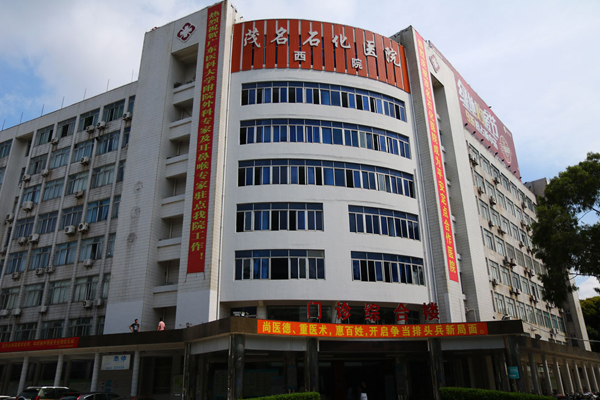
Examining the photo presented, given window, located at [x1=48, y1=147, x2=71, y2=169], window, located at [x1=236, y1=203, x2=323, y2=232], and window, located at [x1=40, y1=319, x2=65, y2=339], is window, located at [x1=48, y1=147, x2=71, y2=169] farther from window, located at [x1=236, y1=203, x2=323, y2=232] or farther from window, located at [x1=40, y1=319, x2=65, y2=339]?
window, located at [x1=236, y1=203, x2=323, y2=232]

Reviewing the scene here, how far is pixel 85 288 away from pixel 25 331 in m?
5.38

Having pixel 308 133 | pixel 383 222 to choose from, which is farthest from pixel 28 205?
pixel 383 222

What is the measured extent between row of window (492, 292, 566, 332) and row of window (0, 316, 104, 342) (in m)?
24.9

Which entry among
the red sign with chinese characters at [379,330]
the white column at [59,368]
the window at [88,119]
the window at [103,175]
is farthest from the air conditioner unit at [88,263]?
the red sign with chinese characters at [379,330]

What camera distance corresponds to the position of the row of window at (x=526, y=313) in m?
31.5

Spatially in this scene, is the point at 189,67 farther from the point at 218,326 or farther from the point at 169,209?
the point at 218,326

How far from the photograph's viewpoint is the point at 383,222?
81.7 feet

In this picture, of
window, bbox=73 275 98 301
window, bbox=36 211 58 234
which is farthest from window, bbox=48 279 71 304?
window, bbox=36 211 58 234

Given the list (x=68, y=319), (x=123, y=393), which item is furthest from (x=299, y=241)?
(x=68, y=319)

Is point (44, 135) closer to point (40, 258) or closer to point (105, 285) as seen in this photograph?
point (40, 258)

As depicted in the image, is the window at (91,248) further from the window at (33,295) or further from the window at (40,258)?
the window at (33,295)

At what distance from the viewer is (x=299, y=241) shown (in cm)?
2333

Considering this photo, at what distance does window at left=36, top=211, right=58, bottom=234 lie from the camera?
30672 mm

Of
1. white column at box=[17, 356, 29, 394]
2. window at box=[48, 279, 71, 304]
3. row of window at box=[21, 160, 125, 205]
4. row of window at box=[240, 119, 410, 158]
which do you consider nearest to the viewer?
white column at box=[17, 356, 29, 394]
